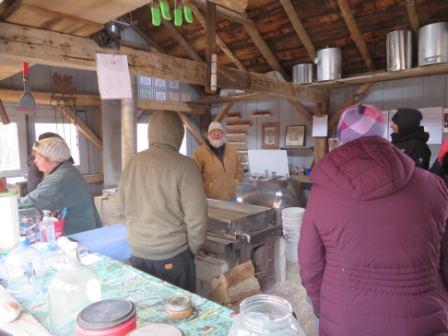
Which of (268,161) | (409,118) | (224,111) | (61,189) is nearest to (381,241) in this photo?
(61,189)

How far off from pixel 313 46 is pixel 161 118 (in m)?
3.76

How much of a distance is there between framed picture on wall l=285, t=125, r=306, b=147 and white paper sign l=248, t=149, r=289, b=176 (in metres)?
0.63

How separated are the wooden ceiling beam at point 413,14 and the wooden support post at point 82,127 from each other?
482 centimetres

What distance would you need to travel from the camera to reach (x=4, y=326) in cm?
106

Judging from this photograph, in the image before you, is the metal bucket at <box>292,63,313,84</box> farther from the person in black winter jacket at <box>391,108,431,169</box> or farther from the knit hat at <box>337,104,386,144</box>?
the knit hat at <box>337,104,386,144</box>

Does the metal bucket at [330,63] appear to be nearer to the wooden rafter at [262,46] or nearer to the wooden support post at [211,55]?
the wooden rafter at [262,46]

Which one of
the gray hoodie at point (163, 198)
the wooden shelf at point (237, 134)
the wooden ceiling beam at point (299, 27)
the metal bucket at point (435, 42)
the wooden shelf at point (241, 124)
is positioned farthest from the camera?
the wooden shelf at point (237, 134)

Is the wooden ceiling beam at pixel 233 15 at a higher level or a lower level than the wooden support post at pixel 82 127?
higher

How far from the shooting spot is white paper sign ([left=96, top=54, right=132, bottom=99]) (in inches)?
76.1

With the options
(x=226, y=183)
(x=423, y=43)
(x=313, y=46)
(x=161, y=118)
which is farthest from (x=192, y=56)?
(x=161, y=118)

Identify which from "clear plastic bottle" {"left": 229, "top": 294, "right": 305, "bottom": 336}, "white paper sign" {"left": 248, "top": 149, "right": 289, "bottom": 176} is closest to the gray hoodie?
"clear plastic bottle" {"left": 229, "top": 294, "right": 305, "bottom": 336}

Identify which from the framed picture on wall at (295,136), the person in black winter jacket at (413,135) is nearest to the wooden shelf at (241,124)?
the framed picture on wall at (295,136)

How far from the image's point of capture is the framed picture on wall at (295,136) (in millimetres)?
5637

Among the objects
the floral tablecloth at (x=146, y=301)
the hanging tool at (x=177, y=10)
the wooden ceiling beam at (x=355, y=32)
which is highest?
the wooden ceiling beam at (x=355, y=32)
